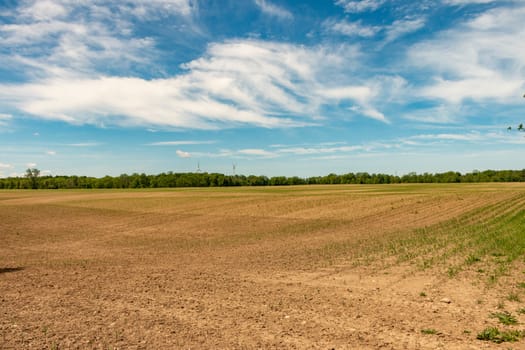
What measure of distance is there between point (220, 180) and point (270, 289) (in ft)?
467

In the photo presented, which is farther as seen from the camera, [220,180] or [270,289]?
[220,180]

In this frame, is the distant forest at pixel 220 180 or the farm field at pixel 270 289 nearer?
the farm field at pixel 270 289

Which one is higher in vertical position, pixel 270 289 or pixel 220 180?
pixel 220 180

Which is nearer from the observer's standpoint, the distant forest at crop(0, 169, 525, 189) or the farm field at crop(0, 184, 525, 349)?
the farm field at crop(0, 184, 525, 349)

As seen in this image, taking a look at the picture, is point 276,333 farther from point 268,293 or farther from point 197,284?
point 197,284

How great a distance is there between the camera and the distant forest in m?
148

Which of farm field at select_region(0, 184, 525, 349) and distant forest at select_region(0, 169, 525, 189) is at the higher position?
distant forest at select_region(0, 169, 525, 189)

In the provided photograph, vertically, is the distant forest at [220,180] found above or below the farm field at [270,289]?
above

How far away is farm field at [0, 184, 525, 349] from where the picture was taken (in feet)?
26.1

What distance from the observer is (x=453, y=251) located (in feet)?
55.4

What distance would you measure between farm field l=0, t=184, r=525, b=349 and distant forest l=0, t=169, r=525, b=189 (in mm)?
126232

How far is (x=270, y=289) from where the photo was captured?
39.1ft

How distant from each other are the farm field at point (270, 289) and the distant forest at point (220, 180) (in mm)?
126232

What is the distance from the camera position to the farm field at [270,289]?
7953mm
